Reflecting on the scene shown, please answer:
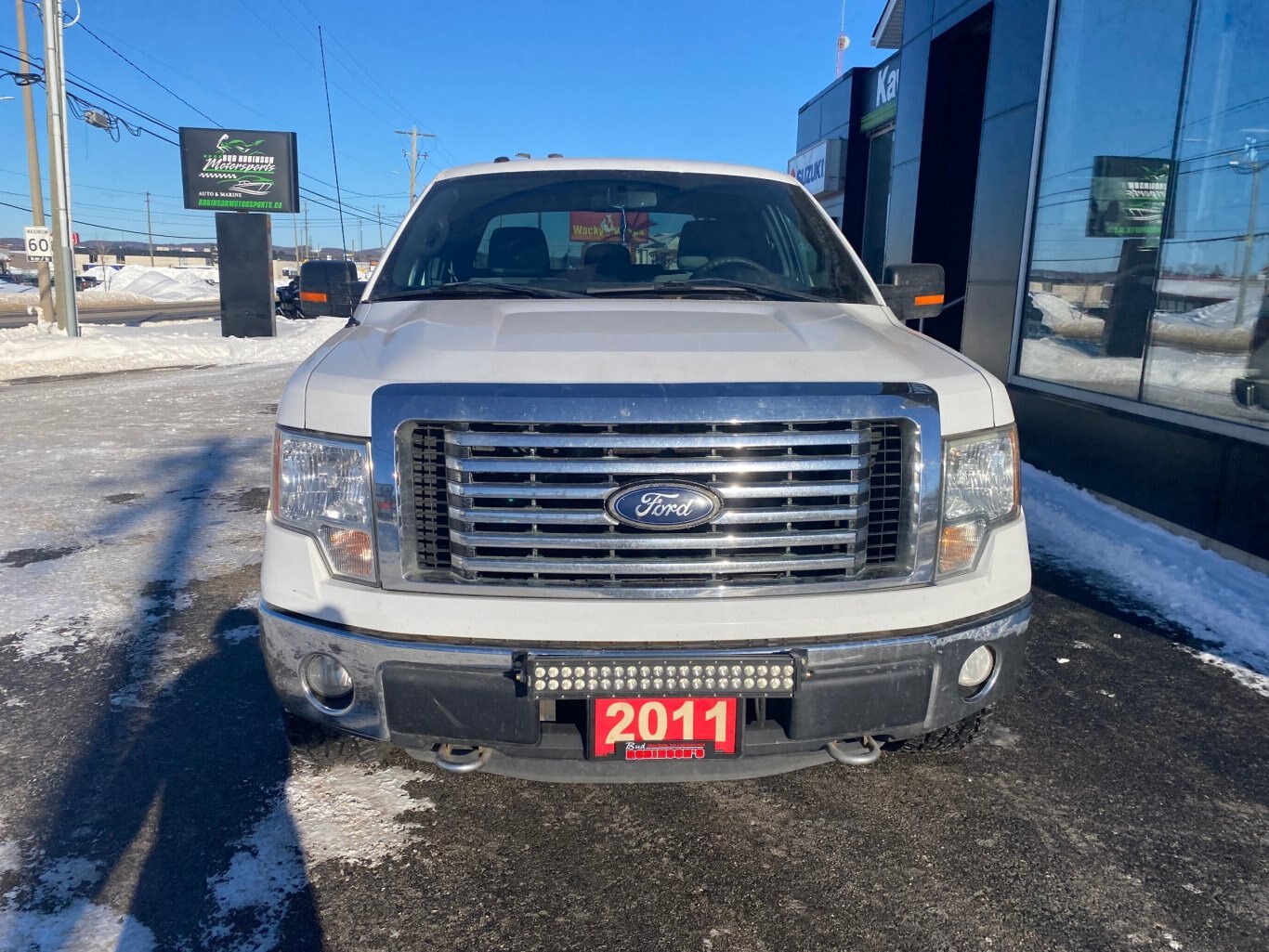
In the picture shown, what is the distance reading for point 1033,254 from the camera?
799 centimetres

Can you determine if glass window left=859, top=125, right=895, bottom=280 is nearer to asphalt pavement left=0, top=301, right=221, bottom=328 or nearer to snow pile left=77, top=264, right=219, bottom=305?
asphalt pavement left=0, top=301, right=221, bottom=328

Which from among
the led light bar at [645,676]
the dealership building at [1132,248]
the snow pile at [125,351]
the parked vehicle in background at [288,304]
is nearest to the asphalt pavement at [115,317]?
the parked vehicle in background at [288,304]

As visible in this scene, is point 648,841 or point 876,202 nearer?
point 648,841

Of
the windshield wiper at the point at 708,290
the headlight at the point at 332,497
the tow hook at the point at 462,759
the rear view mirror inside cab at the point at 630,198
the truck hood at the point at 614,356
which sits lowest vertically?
the tow hook at the point at 462,759

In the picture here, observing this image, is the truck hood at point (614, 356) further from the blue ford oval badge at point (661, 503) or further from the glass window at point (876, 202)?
the glass window at point (876, 202)

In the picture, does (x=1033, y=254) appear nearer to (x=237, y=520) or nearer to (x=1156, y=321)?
(x=1156, y=321)

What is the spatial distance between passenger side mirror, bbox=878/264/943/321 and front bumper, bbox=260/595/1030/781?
6.04ft

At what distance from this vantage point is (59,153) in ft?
60.7

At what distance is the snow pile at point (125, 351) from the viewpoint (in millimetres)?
14742

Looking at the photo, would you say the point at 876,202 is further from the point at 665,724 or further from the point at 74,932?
the point at 74,932

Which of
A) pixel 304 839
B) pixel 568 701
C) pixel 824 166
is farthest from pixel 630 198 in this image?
pixel 824 166

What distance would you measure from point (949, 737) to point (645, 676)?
114 centimetres

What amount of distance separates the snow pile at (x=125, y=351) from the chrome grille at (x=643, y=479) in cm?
1443

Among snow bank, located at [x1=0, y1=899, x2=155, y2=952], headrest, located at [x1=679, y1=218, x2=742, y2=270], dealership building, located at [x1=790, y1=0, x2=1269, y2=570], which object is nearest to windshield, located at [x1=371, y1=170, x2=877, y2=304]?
headrest, located at [x1=679, y1=218, x2=742, y2=270]
